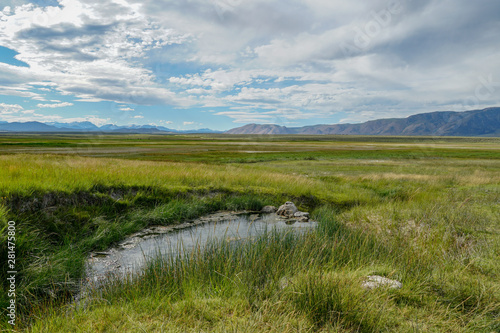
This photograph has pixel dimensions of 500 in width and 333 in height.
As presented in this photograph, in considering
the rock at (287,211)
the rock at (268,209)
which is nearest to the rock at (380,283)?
the rock at (287,211)

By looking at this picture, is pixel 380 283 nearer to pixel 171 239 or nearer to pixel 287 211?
pixel 171 239

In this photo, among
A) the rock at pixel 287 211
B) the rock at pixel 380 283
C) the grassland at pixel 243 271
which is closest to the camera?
the grassland at pixel 243 271

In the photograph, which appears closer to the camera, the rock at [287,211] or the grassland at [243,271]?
the grassland at [243,271]

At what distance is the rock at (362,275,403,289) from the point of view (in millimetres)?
5352

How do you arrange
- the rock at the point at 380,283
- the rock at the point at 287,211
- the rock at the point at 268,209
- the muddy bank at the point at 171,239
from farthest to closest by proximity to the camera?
the rock at the point at 268,209 < the rock at the point at 287,211 < the muddy bank at the point at 171,239 < the rock at the point at 380,283

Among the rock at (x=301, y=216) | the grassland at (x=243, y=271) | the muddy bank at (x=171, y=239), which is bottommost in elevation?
the rock at (x=301, y=216)

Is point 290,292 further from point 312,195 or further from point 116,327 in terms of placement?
point 312,195

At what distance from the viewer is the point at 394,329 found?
4.34 meters

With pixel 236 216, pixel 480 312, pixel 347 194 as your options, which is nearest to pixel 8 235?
pixel 236 216

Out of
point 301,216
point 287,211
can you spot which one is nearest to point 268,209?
point 287,211

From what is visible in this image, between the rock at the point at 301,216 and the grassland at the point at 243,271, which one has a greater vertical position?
the grassland at the point at 243,271

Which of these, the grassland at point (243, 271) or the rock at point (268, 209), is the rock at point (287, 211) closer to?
the rock at point (268, 209)

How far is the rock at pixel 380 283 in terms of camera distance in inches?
211

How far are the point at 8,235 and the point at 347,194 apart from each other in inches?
707
